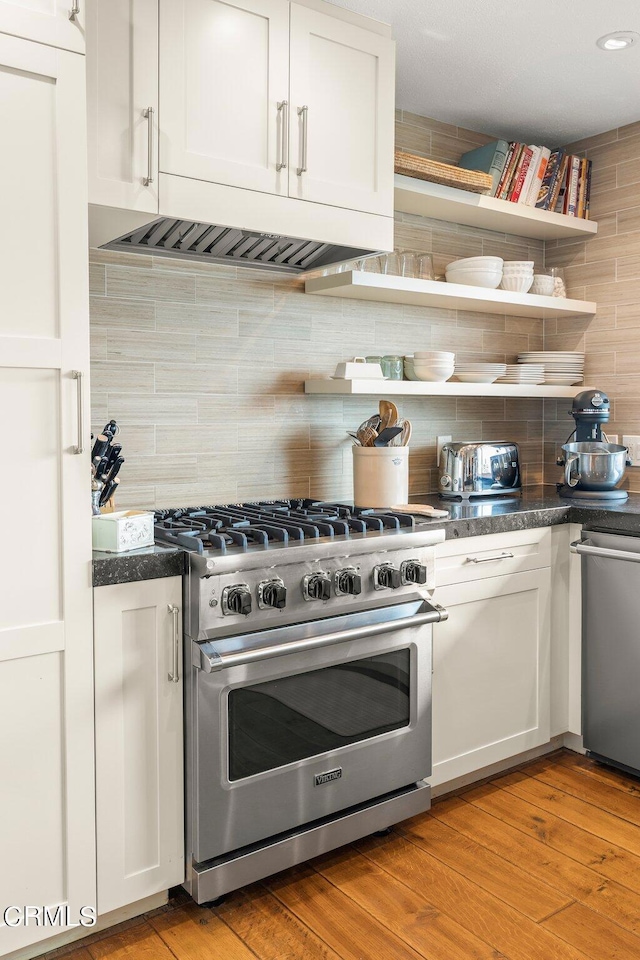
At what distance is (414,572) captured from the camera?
221cm

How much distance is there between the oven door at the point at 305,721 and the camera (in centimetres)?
187

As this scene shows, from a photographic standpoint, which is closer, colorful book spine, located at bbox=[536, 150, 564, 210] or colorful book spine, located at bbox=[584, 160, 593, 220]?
colorful book spine, located at bbox=[536, 150, 564, 210]

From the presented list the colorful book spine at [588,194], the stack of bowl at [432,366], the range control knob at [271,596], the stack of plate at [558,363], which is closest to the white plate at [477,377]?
the stack of bowl at [432,366]

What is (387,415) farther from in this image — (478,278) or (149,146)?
(149,146)

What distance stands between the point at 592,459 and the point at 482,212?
106 cm

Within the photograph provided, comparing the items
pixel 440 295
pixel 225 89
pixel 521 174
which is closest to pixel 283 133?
pixel 225 89

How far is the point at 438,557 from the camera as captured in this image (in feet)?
7.82

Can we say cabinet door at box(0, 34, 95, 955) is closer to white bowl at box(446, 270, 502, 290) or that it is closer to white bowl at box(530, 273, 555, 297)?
white bowl at box(446, 270, 502, 290)

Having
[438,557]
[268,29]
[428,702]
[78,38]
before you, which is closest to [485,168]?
[268,29]

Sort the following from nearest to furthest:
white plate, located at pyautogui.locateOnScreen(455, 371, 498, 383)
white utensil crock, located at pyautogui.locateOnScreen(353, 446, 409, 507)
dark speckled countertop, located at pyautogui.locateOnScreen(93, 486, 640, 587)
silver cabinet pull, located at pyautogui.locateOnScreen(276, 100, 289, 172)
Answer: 1. silver cabinet pull, located at pyautogui.locateOnScreen(276, 100, 289, 172)
2. dark speckled countertop, located at pyautogui.locateOnScreen(93, 486, 640, 587)
3. white utensil crock, located at pyautogui.locateOnScreen(353, 446, 409, 507)
4. white plate, located at pyautogui.locateOnScreen(455, 371, 498, 383)

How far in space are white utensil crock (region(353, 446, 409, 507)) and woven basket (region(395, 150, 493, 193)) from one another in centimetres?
96

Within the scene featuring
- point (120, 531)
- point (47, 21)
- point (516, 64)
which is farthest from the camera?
point (516, 64)

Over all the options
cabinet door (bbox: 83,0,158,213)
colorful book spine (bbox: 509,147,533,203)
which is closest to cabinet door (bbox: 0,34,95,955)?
cabinet door (bbox: 83,0,158,213)

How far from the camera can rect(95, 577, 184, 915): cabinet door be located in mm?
1784
